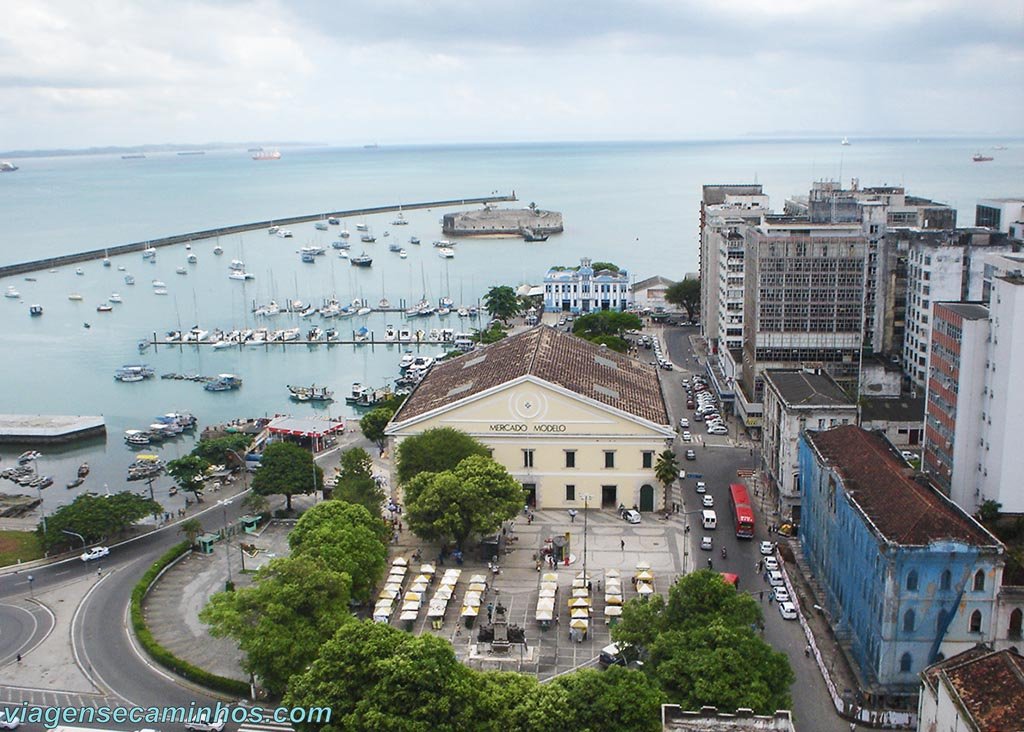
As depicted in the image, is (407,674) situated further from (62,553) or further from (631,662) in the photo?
(62,553)

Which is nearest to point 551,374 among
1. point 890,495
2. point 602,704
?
point 890,495

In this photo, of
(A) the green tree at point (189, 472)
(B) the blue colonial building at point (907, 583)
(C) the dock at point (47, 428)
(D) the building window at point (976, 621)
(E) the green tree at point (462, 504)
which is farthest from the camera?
(C) the dock at point (47, 428)

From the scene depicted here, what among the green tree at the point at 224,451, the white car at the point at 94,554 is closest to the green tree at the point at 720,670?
the white car at the point at 94,554

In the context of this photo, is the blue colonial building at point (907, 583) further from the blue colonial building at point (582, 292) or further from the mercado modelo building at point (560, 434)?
the blue colonial building at point (582, 292)

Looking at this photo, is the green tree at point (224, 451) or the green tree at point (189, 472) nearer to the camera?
the green tree at point (189, 472)

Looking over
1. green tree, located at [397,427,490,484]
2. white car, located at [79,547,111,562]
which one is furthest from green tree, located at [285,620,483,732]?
white car, located at [79,547,111,562]

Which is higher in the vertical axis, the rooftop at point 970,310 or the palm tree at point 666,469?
the rooftop at point 970,310

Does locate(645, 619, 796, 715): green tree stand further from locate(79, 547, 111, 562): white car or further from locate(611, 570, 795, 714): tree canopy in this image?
locate(79, 547, 111, 562): white car

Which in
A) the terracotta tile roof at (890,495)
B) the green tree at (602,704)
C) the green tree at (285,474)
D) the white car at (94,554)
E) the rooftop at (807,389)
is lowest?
the white car at (94,554)
